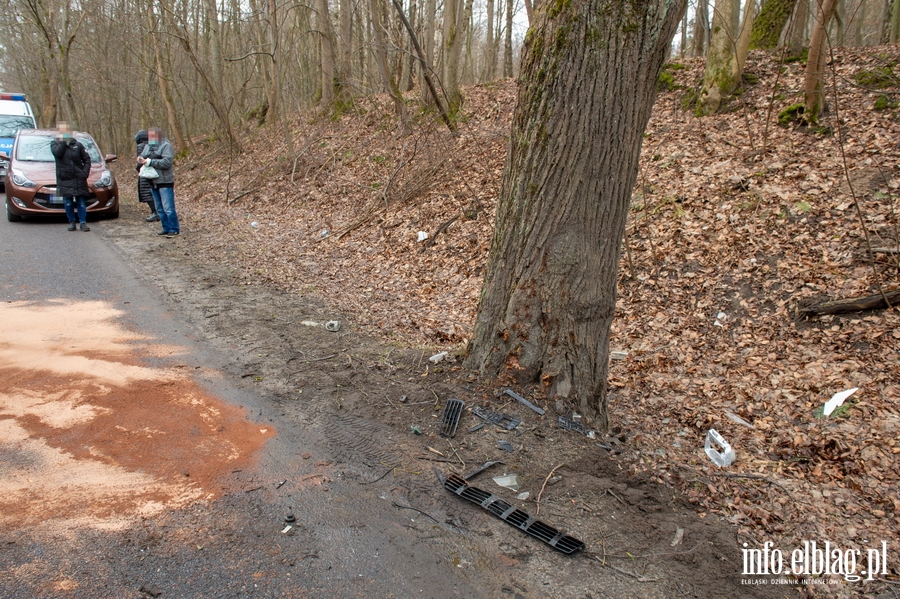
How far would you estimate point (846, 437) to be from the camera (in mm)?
4473

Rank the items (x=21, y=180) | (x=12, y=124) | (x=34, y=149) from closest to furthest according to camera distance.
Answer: (x=21, y=180) → (x=34, y=149) → (x=12, y=124)

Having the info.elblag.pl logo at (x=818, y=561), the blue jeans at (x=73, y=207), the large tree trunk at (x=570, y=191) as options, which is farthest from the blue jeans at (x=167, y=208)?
the info.elblag.pl logo at (x=818, y=561)

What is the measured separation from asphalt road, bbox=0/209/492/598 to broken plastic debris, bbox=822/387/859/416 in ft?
12.2

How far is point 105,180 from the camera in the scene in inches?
482

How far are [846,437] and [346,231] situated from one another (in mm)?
8817

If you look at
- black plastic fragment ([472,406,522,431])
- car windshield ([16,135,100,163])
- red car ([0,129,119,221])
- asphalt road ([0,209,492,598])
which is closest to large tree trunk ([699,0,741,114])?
black plastic fragment ([472,406,522,431])

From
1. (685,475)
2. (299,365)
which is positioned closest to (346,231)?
(299,365)

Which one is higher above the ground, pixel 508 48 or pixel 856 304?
pixel 508 48

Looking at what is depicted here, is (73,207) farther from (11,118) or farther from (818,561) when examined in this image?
(818,561)

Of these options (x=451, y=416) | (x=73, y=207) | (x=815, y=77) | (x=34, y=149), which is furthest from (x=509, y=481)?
(x=34, y=149)

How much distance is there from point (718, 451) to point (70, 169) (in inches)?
466

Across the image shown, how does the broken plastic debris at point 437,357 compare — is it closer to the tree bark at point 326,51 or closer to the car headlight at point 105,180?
the car headlight at point 105,180

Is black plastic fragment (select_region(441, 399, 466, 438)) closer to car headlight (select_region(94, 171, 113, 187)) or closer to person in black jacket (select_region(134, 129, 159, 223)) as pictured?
person in black jacket (select_region(134, 129, 159, 223))

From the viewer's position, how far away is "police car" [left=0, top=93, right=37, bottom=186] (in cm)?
1670
